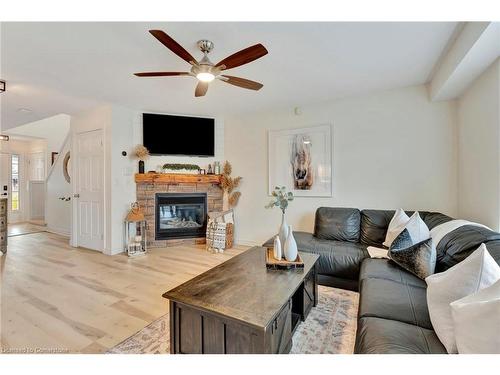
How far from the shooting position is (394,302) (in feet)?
4.73

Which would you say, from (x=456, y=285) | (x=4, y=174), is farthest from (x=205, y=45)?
(x=4, y=174)

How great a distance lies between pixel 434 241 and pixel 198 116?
12.7ft

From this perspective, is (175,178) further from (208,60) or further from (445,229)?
(445,229)

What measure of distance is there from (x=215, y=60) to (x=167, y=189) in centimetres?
256

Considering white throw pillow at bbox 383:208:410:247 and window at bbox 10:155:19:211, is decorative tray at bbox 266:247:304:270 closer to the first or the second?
white throw pillow at bbox 383:208:410:247

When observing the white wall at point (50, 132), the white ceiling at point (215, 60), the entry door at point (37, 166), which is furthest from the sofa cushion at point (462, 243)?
the entry door at point (37, 166)

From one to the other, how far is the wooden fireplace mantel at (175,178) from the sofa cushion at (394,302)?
3117mm

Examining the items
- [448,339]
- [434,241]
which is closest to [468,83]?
[434,241]

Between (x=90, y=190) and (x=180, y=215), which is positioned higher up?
(x=90, y=190)

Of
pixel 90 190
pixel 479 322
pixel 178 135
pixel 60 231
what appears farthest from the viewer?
pixel 60 231

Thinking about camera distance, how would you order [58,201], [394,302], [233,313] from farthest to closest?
[58,201] → [394,302] → [233,313]

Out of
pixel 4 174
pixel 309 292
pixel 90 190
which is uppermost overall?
pixel 4 174

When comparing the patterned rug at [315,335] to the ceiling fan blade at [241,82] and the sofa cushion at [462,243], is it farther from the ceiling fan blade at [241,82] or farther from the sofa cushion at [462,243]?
the ceiling fan blade at [241,82]

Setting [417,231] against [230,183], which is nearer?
[417,231]
